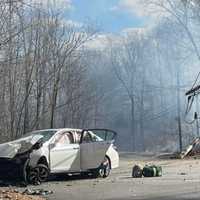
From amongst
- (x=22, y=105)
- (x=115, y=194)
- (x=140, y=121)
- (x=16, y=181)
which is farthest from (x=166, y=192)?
(x=140, y=121)

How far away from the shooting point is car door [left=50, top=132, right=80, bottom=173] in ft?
55.7

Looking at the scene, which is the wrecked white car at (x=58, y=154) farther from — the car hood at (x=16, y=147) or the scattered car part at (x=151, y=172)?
the scattered car part at (x=151, y=172)

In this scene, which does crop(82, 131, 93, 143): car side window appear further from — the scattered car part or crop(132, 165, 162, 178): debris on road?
the scattered car part

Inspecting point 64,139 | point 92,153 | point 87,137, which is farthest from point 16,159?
point 87,137

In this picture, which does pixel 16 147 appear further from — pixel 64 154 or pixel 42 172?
pixel 64 154

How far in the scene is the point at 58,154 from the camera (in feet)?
56.1

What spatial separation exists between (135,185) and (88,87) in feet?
124

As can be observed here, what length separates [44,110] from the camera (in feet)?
118

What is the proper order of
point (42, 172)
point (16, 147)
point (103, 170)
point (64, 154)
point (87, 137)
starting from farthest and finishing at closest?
point (103, 170), point (87, 137), point (64, 154), point (42, 172), point (16, 147)

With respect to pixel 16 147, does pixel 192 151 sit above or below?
Answer: below

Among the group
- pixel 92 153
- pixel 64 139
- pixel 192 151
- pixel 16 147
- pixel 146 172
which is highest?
pixel 64 139

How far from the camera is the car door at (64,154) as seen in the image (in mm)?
16984

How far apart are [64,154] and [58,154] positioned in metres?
0.25

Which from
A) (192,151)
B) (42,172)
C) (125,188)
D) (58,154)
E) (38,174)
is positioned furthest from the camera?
(192,151)
